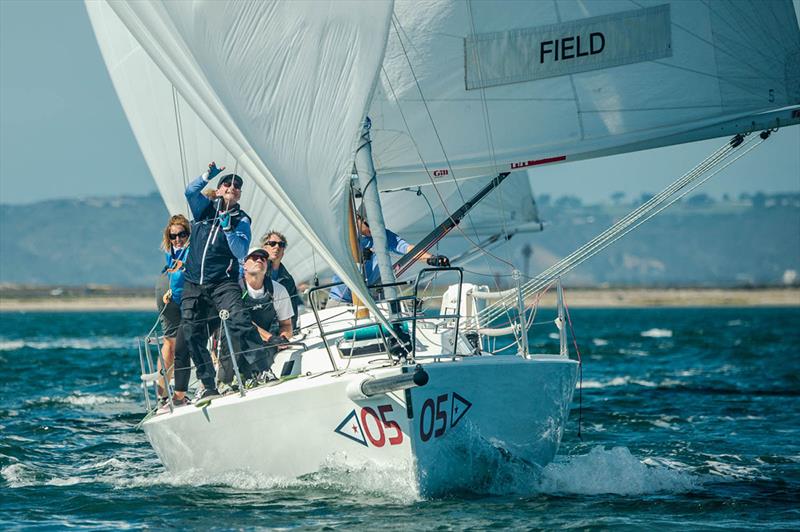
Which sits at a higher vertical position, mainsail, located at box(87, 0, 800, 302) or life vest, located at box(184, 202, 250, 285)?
mainsail, located at box(87, 0, 800, 302)

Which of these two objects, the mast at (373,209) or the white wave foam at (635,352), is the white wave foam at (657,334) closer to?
the white wave foam at (635,352)

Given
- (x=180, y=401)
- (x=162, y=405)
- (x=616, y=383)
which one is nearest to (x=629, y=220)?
(x=180, y=401)

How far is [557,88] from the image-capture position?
14.0 meters

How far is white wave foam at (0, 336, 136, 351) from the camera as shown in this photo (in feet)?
125

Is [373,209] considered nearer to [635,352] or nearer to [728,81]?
[728,81]

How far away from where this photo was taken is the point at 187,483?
11.7 metres

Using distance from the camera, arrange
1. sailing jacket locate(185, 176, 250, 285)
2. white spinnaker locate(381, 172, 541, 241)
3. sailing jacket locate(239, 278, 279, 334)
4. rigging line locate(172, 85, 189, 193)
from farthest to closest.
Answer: rigging line locate(172, 85, 189, 193) < white spinnaker locate(381, 172, 541, 241) < sailing jacket locate(239, 278, 279, 334) < sailing jacket locate(185, 176, 250, 285)

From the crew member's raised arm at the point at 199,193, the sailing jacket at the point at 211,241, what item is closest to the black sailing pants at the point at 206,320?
the sailing jacket at the point at 211,241

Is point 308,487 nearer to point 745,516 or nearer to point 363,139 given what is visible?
point 363,139

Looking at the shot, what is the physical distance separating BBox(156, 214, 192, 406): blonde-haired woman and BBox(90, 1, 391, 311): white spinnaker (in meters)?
2.81

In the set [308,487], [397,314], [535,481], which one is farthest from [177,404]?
[535,481]

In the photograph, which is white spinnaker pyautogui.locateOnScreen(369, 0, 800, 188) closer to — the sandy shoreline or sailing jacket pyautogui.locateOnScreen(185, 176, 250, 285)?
sailing jacket pyautogui.locateOnScreen(185, 176, 250, 285)

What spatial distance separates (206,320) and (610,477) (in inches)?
171

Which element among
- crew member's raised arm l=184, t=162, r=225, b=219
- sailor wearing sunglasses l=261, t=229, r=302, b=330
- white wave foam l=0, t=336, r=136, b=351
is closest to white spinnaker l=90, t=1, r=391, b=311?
crew member's raised arm l=184, t=162, r=225, b=219
